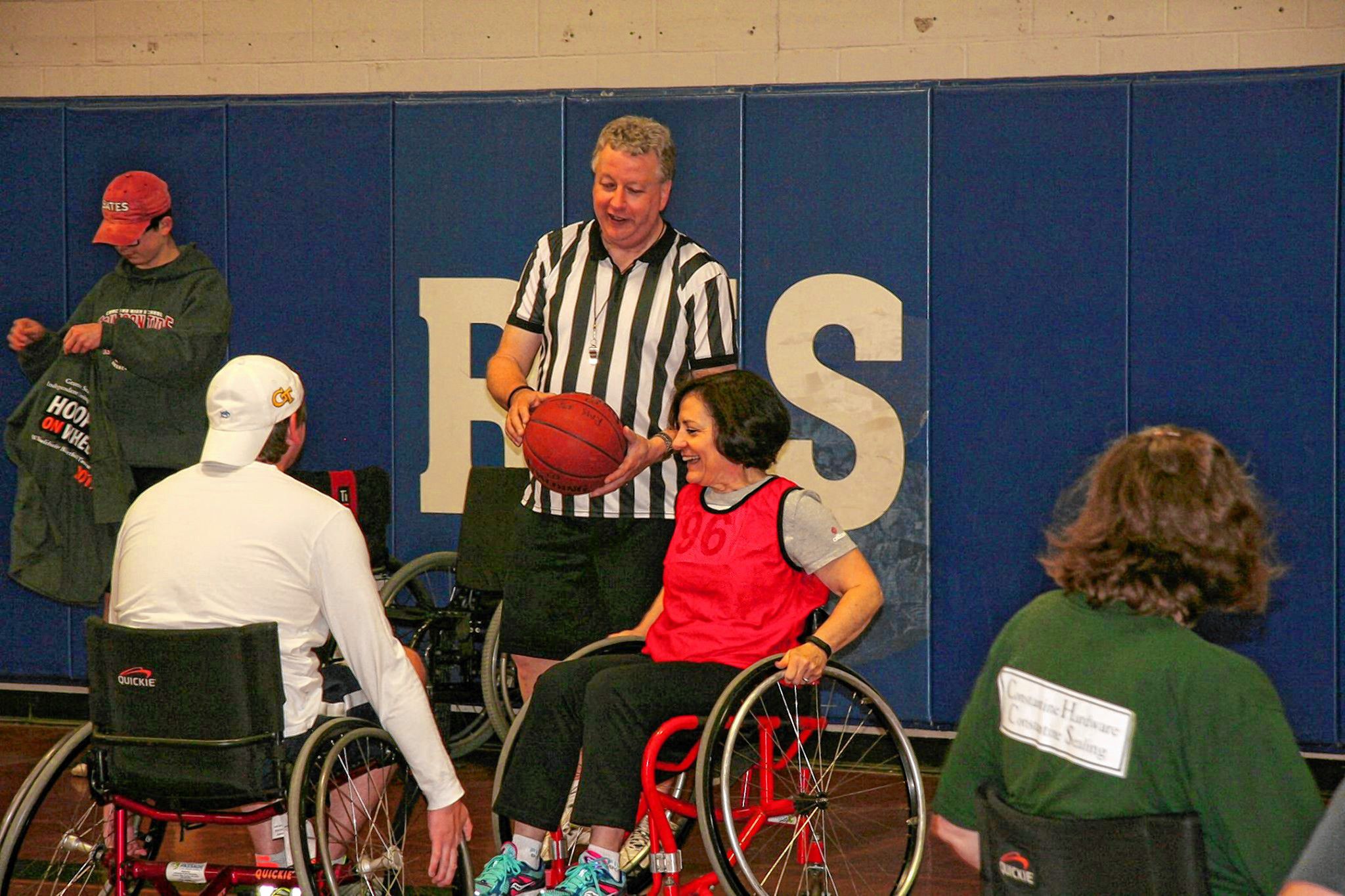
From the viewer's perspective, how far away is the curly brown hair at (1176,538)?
160cm

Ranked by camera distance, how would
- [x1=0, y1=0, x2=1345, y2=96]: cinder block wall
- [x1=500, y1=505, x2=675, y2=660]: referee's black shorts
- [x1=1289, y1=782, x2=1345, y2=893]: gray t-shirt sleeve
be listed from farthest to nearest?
1. [x1=0, y1=0, x2=1345, y2=96]: cinder block wall
2. [x1=500, y1=505, x2=675, y2=660]: referee's black shorts
3. [x1=1289, y1=782, x2=1345, y2=893]: gray t-shirt sleeve

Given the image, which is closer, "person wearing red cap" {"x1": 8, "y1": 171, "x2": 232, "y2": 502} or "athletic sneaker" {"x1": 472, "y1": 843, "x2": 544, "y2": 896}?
"athletic sneaker" {"x1": 472, "y1": 843, "x2": 544, "y2": 896}

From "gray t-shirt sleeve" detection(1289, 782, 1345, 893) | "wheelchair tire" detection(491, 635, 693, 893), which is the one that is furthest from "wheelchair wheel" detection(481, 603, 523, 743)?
"gray t-shirt sleeve" detection(1289, 782, 1345, 893)

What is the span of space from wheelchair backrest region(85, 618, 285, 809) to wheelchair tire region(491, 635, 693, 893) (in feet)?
2.11

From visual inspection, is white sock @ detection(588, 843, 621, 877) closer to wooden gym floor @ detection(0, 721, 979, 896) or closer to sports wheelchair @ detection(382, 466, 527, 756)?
wooden gym floor @ detection(0, 721, 979, 896)

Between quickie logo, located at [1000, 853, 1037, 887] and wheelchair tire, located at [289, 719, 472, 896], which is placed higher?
quickie logo, located at [1000, 853, 1037, 887]

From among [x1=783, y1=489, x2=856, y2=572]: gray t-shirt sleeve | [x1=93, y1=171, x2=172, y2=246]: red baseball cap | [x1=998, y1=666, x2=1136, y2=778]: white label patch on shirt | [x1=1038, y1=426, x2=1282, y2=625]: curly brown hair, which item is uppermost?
[x1=93, y1=171, x2=172, y2=246]: red baseball cap

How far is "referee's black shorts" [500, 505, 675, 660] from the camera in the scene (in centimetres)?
321

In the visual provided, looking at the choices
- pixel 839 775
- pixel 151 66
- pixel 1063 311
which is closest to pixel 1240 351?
pixel 1063 311

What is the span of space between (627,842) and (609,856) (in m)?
0.47

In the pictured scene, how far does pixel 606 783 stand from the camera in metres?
2.62

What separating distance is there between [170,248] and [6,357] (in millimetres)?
879

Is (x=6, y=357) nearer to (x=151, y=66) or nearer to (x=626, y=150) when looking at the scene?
(x=151, y=66)

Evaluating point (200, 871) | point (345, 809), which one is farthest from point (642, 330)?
point (200, 871)
